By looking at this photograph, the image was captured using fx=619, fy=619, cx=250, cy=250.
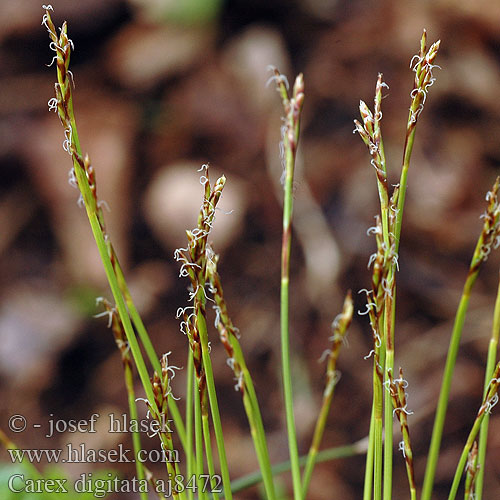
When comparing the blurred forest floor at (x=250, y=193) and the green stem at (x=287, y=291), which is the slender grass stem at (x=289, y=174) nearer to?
the green stem at (x=287, y=291)

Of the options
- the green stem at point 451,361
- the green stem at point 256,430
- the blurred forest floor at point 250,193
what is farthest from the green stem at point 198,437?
the blurred forest floor at point 250,193

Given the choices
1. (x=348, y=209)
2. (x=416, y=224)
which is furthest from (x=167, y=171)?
(x=416, y=224)

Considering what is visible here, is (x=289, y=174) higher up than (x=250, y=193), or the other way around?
(x=250, y=193)

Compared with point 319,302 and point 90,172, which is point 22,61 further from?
point 90,172

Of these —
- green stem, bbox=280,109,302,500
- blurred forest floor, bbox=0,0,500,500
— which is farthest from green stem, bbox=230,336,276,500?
blurred forest floor, bbox=0,0,500,500

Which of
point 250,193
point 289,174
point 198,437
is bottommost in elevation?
point 198,437

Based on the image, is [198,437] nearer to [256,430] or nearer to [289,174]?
[256,430]

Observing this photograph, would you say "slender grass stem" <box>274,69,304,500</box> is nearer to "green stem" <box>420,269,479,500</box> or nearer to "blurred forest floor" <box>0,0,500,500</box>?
"green stem" <box>420,269,479,500</box>

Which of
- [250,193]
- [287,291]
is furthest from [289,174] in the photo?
[250,193]
